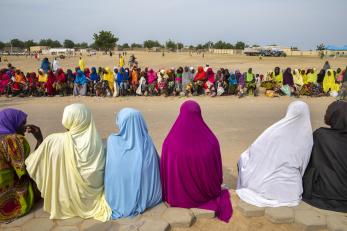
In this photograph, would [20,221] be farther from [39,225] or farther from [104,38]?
[104,38]

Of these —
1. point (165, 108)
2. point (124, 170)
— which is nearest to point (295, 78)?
point (165, 108)

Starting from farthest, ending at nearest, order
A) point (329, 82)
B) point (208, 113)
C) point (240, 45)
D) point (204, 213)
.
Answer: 1. point (240, 45)
2. point (329, 82)
3. point (208, 113)
4. point (204, 213)

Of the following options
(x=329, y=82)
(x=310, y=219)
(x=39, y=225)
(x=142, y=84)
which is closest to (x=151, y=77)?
(x=142, y=84)

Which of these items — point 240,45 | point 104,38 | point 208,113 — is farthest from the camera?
point 240,45

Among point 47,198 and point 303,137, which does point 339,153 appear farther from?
point 47,198

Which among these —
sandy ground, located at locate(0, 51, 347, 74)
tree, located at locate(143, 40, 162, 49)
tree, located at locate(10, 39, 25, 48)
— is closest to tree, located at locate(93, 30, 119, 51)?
sandy ground, located at locate(0, 51, 347, 74)

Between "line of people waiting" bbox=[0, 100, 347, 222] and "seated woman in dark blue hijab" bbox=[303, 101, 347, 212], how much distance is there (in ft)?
0.03

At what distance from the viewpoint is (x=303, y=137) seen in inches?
139

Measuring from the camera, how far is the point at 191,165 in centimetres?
340

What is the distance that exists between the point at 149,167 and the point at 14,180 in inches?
57.3

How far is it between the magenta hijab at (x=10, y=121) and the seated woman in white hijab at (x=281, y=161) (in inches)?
108

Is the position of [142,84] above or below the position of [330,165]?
above

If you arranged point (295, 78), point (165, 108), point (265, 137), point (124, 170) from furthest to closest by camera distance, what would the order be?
point (295, 78)
point (165, 108)
point (265, 137)
point (124, 170)

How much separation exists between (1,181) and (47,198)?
0.50 metres
